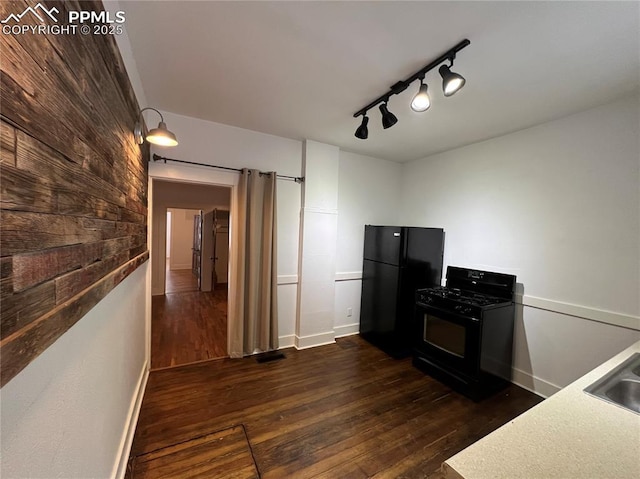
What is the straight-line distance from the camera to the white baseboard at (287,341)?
3.24 m

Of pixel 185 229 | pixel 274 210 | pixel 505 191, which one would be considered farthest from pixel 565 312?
pixel 185 229

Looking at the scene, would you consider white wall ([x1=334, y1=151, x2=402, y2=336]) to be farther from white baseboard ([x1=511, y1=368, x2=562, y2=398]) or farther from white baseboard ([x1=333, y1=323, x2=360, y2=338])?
white baseboard ([x1=511, y1=368, x2=562, y2=398])

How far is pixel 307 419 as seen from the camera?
204 cm

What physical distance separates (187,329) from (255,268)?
6.00ft

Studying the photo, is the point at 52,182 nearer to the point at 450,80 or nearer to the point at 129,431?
the point at 129,431

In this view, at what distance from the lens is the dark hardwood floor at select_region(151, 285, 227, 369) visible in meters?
2.98

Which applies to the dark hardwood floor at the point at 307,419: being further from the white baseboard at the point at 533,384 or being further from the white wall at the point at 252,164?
the white wall at the point at 252,164

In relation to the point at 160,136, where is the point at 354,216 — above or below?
below

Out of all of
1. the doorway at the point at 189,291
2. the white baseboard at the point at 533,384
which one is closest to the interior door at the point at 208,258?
the doorway at the point at 189,291

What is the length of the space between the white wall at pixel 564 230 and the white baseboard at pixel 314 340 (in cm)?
208

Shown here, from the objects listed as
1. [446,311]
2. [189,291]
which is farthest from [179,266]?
[446,311]

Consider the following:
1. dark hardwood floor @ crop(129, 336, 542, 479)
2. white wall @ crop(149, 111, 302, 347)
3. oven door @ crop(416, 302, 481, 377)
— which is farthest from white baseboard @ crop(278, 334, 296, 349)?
oven door @ crop(416, 302, 481, 377)

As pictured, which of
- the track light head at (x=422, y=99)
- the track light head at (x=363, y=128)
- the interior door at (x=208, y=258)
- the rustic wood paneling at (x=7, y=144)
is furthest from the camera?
the interior door at (x=208, y=258)

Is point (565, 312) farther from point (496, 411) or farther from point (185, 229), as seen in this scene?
point (185, 229)
